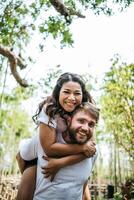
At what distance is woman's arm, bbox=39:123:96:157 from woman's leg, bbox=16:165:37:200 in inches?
4.2

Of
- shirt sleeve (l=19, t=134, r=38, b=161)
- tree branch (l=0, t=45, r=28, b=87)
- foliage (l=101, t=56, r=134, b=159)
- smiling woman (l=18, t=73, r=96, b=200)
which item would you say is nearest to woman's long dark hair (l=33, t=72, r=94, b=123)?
smiling woman (l=18, t=73, r=96, b=200)

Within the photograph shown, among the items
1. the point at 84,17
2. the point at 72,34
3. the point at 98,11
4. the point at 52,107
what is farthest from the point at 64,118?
the point at 72,34

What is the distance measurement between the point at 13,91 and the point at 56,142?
15.2m

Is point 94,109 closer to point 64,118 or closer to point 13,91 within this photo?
point 64,118

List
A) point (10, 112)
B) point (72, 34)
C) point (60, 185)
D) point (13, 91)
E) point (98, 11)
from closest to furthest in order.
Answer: point (60, 185)
point (98, 11)
point (72, 34)
point (13, 91)
point (10, 112)

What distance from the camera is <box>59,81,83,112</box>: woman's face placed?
1.29 meters

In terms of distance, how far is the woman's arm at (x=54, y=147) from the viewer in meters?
1.19

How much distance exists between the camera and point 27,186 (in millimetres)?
1203

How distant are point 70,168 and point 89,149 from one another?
11 centimetres

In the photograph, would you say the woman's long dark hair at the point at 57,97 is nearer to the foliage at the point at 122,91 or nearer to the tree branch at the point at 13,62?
the tree branch at the point at 13,62

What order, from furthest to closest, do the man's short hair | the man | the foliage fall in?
the foliage < the man's short hair < the man

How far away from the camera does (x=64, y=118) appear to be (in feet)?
4.18

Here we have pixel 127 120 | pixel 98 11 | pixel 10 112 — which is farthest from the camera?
pixel 10 112

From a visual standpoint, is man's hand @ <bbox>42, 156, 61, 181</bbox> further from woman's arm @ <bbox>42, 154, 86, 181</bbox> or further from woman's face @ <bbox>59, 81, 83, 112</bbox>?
woman's face @ <bbox>59, 81, 83, 112</bbox>
